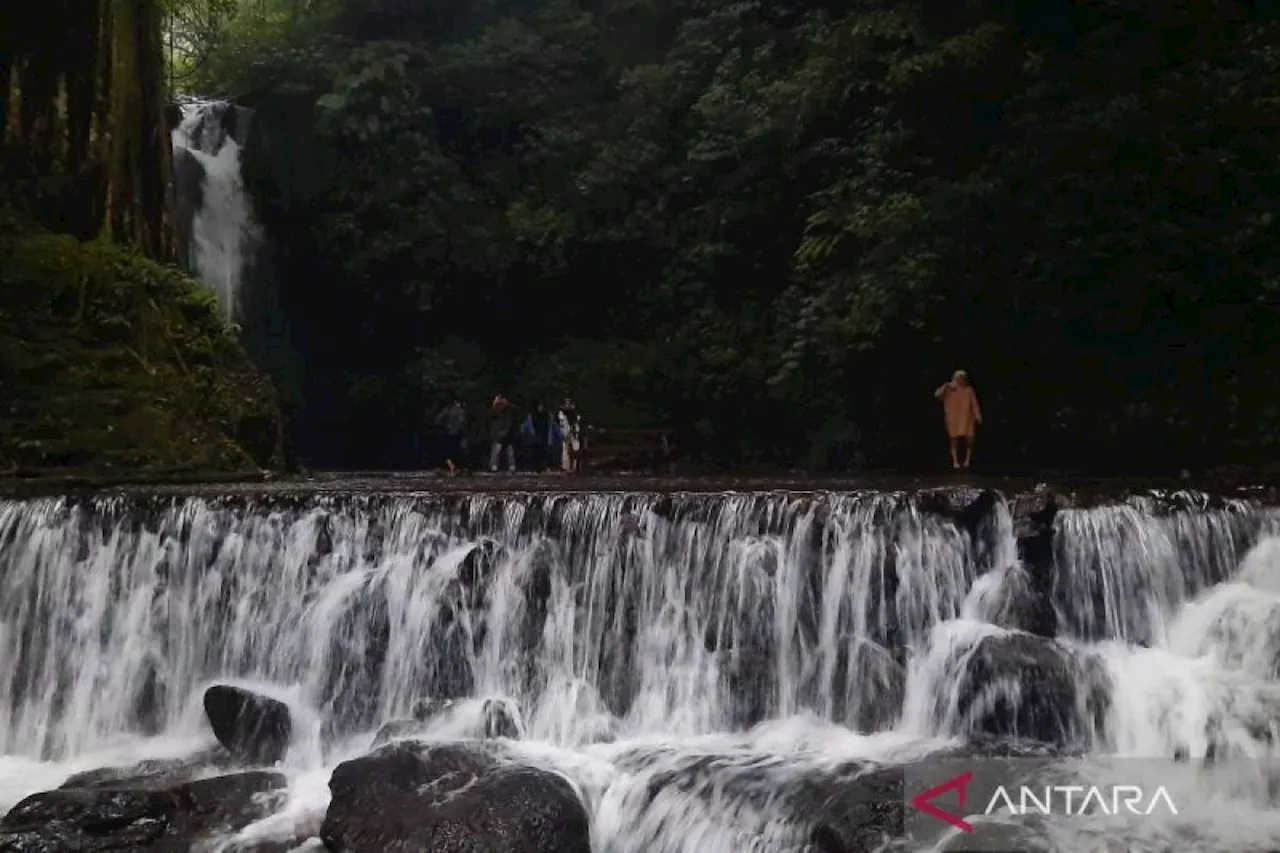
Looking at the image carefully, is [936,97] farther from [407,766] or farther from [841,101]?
[407,766]

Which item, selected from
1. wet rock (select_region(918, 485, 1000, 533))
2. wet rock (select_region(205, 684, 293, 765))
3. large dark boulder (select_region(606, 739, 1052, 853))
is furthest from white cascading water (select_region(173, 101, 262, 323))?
large dark boulder (select_region(606, 739, 1052, 853))

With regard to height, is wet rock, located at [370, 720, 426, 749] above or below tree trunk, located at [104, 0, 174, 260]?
below

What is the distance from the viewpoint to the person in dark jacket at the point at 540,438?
18.8m

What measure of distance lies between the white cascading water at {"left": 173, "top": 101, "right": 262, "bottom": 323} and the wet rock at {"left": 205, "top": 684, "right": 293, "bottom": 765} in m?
11.9

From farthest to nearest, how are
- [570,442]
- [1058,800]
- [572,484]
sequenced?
[570,442] → [572,484] → [1058,800]

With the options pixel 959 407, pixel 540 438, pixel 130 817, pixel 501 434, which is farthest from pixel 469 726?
pixel 540 438

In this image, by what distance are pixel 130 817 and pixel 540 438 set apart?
12666mm

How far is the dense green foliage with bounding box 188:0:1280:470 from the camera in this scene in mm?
14109

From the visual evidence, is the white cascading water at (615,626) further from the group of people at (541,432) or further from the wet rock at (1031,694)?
the group of people at (541,432)

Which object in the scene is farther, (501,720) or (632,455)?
(632,455)

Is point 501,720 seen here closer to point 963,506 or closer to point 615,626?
point 615,626

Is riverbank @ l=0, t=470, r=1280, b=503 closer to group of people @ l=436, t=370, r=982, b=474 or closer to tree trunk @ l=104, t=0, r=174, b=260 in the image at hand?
group of people @ l=436, t=370, r=982, b=474

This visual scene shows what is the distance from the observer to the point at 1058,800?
7098 millimetres

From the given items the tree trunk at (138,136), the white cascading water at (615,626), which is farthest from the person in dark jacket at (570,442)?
the white cascading water at (615,626)
